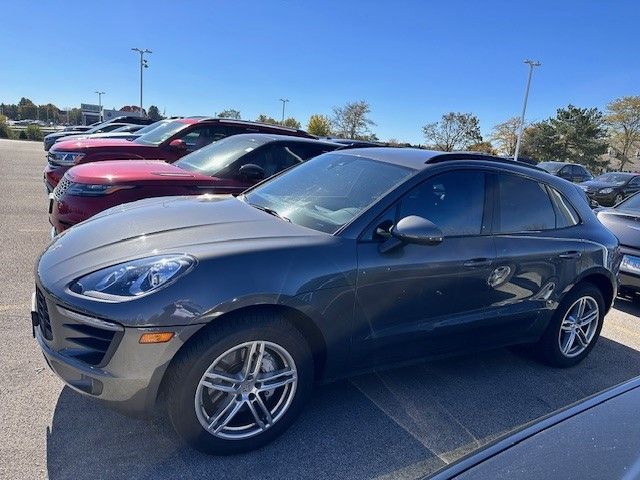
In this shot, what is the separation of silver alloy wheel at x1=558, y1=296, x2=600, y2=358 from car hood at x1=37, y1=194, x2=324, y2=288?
252cm

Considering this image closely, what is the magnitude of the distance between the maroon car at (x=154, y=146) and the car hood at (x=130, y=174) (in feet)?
4.72

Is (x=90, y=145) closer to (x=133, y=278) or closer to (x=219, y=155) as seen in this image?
(x=219, y=155)

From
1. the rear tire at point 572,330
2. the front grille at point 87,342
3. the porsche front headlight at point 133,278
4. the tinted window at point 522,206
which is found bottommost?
the rear tire at point 572,330

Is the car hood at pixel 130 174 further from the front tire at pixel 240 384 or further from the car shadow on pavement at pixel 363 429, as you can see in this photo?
the front tire at pixel 240 384

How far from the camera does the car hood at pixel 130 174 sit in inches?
193

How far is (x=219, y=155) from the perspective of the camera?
6.04 meters

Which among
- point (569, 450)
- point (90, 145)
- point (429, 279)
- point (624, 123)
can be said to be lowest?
point (569, 450)

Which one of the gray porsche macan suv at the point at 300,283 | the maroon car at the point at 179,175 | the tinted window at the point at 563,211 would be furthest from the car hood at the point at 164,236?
the tinted window at the point at 563,211

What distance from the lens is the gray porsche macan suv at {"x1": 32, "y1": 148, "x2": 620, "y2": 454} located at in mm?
2275

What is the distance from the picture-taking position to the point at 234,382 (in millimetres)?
2494

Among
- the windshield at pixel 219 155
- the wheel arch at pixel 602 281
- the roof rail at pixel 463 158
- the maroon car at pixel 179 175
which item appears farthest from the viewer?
the windshield at pixel 219 155

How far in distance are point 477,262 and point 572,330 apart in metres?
1.51

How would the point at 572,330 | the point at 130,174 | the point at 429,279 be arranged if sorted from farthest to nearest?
1. the point at 130,174
2. the point at 572,330
3. the point at 429,279

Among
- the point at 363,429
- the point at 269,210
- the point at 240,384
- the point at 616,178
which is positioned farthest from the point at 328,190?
the point at 616,178
